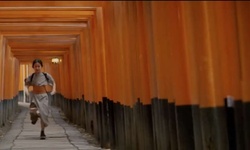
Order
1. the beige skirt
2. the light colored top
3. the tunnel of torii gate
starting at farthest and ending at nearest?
the light colored top < the beige skirt < the tunnel of torii gate

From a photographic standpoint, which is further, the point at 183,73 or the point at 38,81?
the point at 38,81

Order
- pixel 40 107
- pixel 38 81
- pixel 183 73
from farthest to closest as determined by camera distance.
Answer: pixel 38 81 → pixel 40 107 → pixel 183 73

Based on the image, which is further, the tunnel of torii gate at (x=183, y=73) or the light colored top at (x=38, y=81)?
the light colored top at (x=38, y=81)

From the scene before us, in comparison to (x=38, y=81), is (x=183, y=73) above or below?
below

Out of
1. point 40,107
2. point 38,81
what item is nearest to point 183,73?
point 40,107

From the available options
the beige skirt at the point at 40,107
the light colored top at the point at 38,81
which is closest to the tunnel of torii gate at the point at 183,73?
the beige skirt at the point at 40,107

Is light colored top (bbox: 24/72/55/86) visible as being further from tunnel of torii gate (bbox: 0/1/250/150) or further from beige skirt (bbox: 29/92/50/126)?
tunnel of torii gate (bbox: 0/1/250/150)

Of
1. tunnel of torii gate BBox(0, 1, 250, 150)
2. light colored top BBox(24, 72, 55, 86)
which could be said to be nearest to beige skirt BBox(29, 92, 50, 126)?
light colored top BBox(24, 72, 55, 86)

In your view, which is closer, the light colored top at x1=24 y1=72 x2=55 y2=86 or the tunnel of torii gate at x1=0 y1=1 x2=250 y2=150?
the tunnel of torii gate at x1=0 y1=1 x2=250 y2=150

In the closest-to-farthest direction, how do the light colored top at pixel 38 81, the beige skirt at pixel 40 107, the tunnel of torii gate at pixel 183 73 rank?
the tunnel of torii gate at pixel 183 73 → the beige skirt at pixel 40 107 → the light colored top at pixel 38 81

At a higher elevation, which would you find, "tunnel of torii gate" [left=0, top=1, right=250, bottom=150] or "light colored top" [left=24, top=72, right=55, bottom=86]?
"light colored top" [left=24, top=72, right=55, bottom=86]

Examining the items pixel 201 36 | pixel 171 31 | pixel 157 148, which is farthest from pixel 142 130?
pixel 201 36

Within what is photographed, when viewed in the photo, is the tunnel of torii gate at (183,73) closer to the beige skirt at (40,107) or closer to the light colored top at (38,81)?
the beige skirt at (40,107)

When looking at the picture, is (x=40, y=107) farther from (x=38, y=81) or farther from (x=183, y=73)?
(x=183, y=73)
